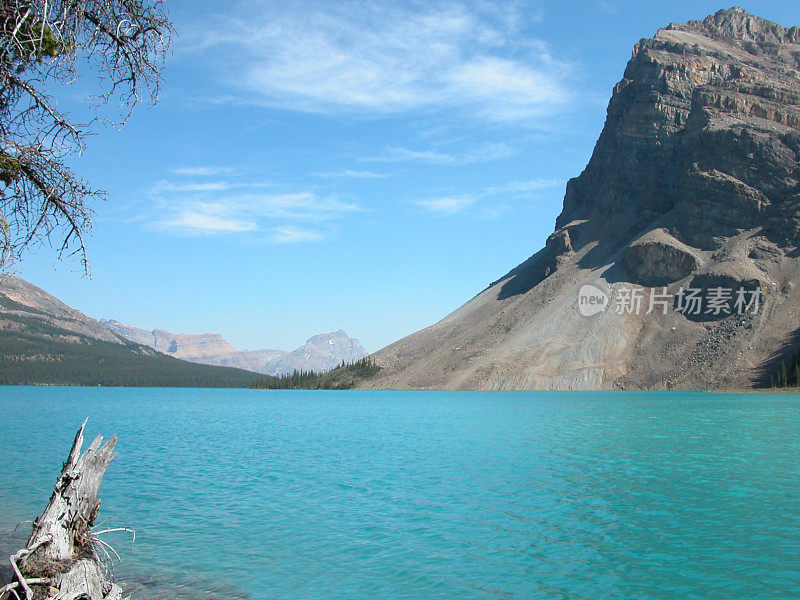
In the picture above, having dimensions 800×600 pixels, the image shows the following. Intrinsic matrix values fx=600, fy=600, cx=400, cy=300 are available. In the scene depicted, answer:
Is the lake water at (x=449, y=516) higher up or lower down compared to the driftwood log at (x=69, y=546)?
lower down

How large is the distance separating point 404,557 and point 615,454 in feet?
71.0

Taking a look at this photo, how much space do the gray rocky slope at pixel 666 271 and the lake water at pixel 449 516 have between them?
99.7m

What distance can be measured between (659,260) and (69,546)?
166 metres

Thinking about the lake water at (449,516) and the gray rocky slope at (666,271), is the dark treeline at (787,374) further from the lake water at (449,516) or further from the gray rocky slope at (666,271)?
the lake water at (449,516)

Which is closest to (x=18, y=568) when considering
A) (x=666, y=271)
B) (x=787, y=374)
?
(x=787, y=374)

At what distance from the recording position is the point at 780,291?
135500mm

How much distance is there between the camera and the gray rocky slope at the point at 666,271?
133875 millimetres

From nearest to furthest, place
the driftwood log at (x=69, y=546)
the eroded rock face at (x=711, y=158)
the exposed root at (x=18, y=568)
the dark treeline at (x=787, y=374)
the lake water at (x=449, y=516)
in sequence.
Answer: the exposed root at (x=18, y=568)
the driftwood log at (x=69, y=546)
the lake water at (x=449, y=516)
the dark treeline at (x=787, y=374)
the eroded rock face at (x=711, y=158)

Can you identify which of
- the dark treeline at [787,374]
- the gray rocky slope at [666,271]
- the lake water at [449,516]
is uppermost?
the gray rocky slope at [666,271]

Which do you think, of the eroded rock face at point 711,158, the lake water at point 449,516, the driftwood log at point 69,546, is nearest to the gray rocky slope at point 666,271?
the eroded rock face at point 711,158

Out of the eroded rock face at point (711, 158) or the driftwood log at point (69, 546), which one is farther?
the eroded rock face at point (711, 158)

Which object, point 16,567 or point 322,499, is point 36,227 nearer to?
point 16,567

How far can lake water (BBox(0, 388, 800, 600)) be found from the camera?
14.1 meters

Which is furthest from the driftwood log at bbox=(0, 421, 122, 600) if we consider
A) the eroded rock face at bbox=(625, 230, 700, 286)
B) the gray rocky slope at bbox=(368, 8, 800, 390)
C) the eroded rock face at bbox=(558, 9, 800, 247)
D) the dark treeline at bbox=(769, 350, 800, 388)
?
the eroded rock face at bbox=(558, 9, 800, 247)
